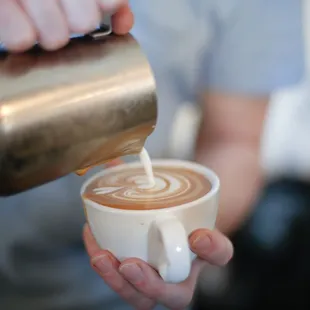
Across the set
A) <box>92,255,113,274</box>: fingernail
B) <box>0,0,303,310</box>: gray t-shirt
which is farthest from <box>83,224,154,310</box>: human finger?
<box>0,0,303,310</box>: gray t-shirt

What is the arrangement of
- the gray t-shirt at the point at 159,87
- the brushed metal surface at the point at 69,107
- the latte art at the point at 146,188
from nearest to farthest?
the brushed metal surface at the point at 69,107 → the latte art at the point at 146,188 → the gray t-shirt at the point at 159,87

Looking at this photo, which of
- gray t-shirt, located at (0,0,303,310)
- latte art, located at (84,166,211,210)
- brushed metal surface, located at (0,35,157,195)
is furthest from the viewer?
gray t-shirt, located at (0,0,303,310)

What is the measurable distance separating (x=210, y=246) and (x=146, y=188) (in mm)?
78

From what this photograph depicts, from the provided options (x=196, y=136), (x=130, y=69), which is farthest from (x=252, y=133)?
(x=130, y=69)

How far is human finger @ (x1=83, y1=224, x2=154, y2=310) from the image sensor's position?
46 cm

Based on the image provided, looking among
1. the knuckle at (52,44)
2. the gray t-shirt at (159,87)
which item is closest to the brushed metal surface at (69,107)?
the knuckle at (52,44)

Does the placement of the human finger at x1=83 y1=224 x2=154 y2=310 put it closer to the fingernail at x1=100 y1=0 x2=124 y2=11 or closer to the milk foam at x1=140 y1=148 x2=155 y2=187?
the milk foam at x1=140 y1=148 x2=155 y2=187

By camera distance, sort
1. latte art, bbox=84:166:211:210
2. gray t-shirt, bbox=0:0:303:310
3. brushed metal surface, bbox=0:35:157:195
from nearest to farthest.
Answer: brushed metal surface, bbox=0:35:157:195 < latte art, bbox=84:166:211:210 < gray t-shirt, bbox=0:0:303:310

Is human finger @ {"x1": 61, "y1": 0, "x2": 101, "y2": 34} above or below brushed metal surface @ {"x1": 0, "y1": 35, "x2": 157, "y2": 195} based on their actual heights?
above

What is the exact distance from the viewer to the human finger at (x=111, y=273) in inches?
18.1

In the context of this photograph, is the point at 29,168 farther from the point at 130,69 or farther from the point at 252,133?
the point at 252,133

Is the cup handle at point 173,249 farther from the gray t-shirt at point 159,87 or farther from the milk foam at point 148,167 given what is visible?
the gray t-shirt at point 159,87

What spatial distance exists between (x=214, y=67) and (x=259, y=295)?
0.56 metres

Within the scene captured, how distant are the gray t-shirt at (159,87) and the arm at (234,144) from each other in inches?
0.8
